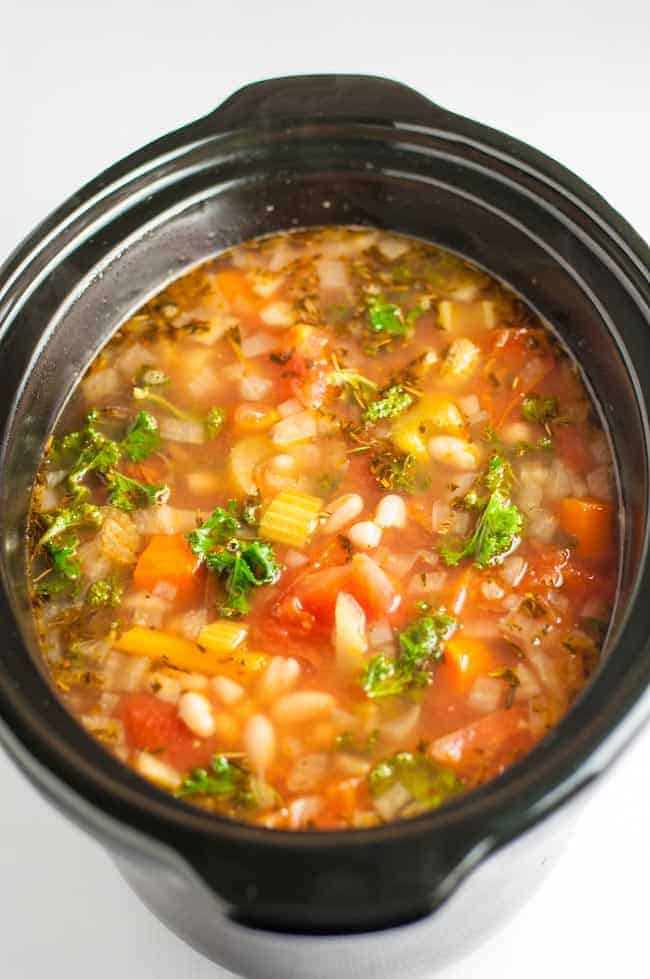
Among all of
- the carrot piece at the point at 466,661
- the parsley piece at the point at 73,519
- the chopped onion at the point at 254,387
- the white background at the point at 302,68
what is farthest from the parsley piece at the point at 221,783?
the white background at the point at 302,68

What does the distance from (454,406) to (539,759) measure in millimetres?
1151

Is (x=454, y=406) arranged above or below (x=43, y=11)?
below

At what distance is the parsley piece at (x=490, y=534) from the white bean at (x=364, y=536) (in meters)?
0.15

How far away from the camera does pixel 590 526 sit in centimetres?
336

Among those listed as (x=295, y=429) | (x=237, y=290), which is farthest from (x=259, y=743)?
(x=237, y=290)

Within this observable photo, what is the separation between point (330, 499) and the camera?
3.47 m

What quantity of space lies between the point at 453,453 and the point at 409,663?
56cm

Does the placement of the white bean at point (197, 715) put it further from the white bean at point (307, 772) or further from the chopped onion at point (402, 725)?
the chopped onion at point (402, 725)

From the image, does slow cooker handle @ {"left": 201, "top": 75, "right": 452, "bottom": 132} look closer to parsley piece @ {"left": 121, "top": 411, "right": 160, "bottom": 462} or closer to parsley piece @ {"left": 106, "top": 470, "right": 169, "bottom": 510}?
parsley piece @ {"left": 121, "top": 411, "right": 160, "bottom": 462}

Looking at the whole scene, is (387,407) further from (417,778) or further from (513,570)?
(417,778)

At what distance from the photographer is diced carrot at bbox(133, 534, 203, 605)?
132 inches

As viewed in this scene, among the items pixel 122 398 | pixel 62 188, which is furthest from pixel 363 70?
pixel 122 398

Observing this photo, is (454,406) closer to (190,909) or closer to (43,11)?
(190,909)

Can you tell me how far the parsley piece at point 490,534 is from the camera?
331cm
